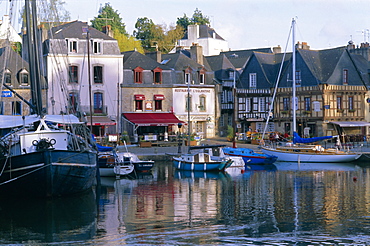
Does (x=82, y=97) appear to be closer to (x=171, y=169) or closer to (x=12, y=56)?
(x=12, y=56)

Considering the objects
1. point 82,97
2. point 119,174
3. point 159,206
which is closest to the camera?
point 159,206

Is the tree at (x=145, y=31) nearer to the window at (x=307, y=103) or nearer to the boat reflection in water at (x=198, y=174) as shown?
the window at (x=307, y=103)

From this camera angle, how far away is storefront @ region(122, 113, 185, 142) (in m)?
56.4

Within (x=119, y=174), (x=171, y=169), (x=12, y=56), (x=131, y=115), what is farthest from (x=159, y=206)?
(x=12, y=56)

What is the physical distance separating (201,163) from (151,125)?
13842 millimetres

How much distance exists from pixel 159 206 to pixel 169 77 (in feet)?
110

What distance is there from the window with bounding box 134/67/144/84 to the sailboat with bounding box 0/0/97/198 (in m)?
27.4

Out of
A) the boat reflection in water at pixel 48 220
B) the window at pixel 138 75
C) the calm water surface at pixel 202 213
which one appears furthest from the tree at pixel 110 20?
the boat reflection in water at pixel 48 220

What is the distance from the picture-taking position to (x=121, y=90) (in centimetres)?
5859

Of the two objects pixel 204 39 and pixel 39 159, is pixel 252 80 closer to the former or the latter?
pixel 204 39

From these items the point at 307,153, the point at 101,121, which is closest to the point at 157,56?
the point at 101,121

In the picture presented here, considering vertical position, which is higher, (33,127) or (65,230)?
(33,127)

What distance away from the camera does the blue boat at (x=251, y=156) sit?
4875 centimetres

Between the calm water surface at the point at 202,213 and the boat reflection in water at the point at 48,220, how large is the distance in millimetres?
34
